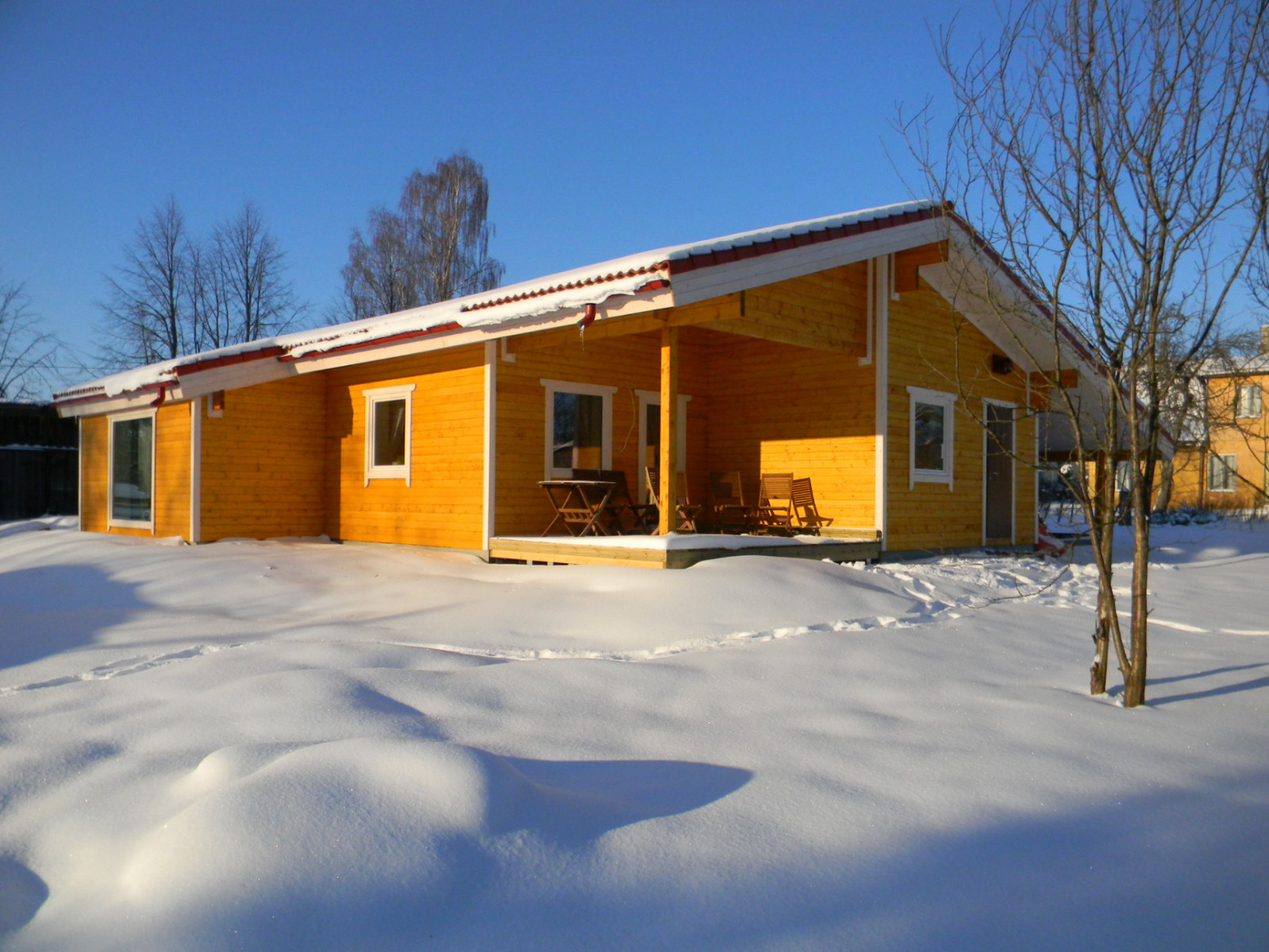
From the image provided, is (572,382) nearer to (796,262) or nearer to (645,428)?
(645,428)

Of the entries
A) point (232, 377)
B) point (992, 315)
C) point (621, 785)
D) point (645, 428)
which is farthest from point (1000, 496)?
point (621, 785)

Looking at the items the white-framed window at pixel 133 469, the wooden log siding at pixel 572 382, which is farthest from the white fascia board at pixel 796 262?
the white-framed window at pixel 133 469

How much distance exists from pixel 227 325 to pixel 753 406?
2240cm

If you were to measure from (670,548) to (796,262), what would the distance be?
284cm

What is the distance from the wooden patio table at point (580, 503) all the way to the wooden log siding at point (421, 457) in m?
0.58

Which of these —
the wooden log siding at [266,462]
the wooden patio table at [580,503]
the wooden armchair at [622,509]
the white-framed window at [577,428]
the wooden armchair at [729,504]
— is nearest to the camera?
the wooden patio table at [580,503]

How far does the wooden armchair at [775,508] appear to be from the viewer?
10.5m

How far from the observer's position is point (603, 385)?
36.2 feet

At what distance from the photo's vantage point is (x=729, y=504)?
1109 centimetres

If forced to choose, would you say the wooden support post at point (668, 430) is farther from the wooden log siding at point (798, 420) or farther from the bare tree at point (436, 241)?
the bare tree at point (436, 241)

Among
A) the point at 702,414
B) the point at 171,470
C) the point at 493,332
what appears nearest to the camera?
the point at 493,332

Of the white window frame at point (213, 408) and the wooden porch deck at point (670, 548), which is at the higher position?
the white window frame at point (213, 408)

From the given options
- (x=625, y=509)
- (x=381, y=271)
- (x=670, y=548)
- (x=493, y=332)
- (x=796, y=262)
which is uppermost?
(x=381, y=271)

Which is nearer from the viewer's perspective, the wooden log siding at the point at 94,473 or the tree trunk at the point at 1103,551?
the tree trunk at the point at 1103,551
